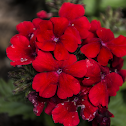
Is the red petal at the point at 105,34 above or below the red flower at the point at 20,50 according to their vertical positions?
above

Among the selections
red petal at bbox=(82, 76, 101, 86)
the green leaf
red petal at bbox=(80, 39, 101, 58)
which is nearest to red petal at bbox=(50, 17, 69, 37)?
red petal at bbox=(80, 39, 101, 58)

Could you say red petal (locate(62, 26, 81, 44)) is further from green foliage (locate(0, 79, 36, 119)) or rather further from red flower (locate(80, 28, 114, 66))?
green foliage (locate(0, 79, 36, 119))


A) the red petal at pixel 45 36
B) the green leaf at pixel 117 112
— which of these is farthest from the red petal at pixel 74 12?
the green leaf at pixel 117 112

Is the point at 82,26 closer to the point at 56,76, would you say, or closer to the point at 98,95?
the point at 56,76

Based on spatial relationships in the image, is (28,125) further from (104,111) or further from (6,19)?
(6,19)

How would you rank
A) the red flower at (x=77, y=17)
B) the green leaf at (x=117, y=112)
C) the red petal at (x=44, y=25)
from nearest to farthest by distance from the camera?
the red petal at (x=44, y=25)
the red flower at (x=77, y=17)
the green leaf at (x=117, y=112)

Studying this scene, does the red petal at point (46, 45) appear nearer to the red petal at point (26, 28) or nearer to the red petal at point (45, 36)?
the red petal at point (45, 36)

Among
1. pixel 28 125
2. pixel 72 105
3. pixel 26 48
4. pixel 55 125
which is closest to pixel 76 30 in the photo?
pixel 26 48
